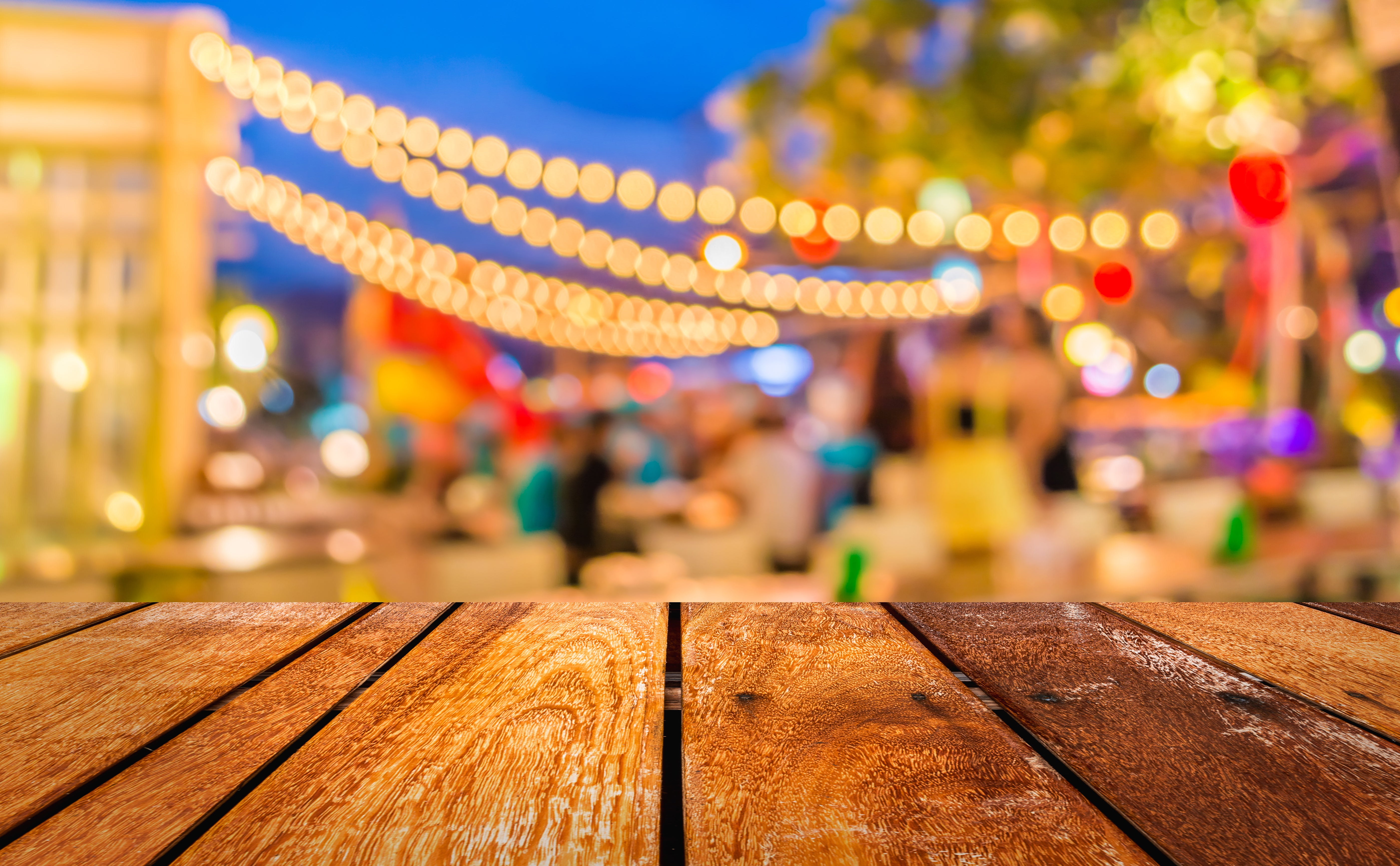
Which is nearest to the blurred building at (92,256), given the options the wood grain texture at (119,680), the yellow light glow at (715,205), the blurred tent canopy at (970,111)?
the yellow light glow at (715,205)

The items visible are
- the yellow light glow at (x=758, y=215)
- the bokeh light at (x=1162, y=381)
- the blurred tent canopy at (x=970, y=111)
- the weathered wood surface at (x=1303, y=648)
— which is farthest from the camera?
the bokeh light at (x=1162, y=381)

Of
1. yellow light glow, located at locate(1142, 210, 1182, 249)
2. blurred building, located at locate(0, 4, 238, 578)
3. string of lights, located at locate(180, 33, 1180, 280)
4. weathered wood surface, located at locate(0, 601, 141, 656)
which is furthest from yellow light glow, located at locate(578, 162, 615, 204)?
weathered wood surface, located at locate(0, 601, 141, 656)

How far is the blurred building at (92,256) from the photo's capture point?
9.34 feet

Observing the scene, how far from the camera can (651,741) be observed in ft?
1.42

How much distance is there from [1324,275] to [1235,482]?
3.92ft

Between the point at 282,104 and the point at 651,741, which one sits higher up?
the point at 282,104

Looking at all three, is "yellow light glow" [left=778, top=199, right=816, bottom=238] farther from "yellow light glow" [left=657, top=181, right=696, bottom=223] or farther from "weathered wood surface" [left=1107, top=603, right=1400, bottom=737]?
"weathered wood surface" [left=1107, top=603, right=1400, bottom=737]

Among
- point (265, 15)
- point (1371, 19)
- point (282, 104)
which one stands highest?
point (265, 15)

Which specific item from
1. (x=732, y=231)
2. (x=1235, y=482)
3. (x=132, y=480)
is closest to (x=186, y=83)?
(x=132, y=480)

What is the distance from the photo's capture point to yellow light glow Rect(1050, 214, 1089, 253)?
13.0ft

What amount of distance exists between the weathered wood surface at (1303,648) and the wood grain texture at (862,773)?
0.72ft

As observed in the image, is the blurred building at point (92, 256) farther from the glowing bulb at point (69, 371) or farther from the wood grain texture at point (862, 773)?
the wood grain texture at point (862, 773)

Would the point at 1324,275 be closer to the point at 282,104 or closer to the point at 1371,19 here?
the point at 1371,19

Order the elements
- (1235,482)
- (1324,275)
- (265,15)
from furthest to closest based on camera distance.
→ (1324,275), (1235,482), (265,15)
